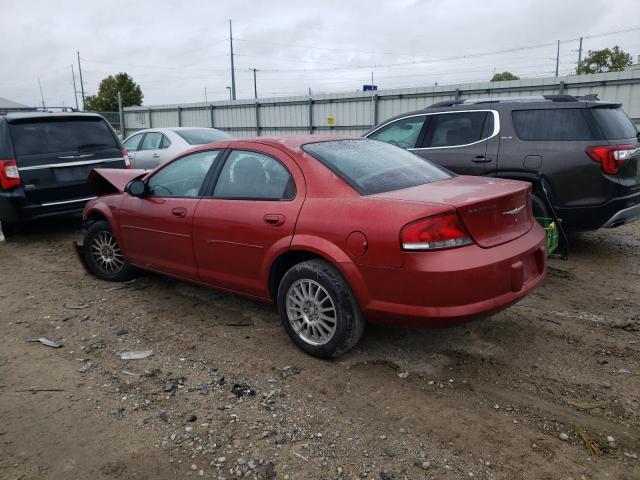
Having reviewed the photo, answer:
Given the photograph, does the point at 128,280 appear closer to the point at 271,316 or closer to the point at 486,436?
the point at 271,316

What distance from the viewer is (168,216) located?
4.44m

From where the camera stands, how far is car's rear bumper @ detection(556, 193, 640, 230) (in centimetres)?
546

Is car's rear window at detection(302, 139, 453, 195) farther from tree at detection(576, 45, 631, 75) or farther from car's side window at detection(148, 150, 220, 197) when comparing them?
tree at detection(576, 45, 631, 75)

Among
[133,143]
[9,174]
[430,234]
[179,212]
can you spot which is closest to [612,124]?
[430,234]

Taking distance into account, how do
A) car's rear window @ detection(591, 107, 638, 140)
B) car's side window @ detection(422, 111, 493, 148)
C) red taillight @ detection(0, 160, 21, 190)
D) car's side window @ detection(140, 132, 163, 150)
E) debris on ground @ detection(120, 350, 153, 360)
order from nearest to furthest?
debris on ground @ detection(120, 350, 153, 360), car's rear window @ detection(591, 107, 638, 140), car's side window @ detection(422, 111, 493, 148), red taillight @ detection(0, 160, 21, 190), car's side window @ detection(140, 132, 163, 150)

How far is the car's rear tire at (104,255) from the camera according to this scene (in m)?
5.30

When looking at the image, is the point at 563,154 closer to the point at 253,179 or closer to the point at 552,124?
the point at 552,124

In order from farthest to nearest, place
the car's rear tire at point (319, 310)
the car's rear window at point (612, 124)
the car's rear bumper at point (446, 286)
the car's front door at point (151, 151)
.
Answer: the car's front door at point (151, 151)
the car's rear window at point (612, 124)
the car's rear tire at point (319, 310)
the car's rear bumper at point (446, 286)

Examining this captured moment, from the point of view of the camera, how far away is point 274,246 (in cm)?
362

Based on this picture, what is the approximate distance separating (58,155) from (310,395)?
584 centimetres

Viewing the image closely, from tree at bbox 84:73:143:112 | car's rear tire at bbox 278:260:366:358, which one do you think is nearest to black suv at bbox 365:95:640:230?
car's rear tire at bbox 278:260:366:358

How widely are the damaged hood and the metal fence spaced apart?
10004 mm

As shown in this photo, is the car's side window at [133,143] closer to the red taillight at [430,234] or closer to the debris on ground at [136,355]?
the debris on ground at [136,355]

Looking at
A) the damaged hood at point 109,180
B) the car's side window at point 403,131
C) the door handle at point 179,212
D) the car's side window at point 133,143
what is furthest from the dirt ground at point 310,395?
the car's side window at point 133,143
